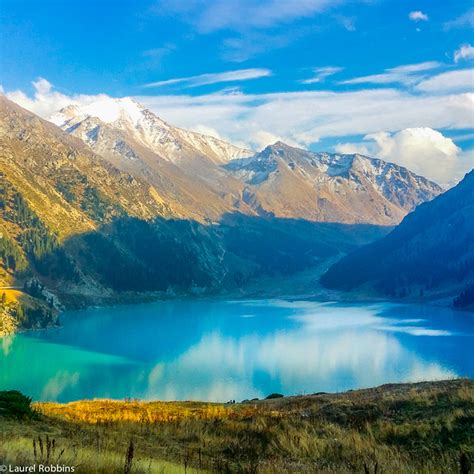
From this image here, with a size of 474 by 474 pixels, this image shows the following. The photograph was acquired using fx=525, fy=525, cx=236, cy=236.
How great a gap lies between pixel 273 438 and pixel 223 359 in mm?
103802

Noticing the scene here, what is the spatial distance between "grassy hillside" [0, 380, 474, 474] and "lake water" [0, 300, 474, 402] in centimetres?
5874

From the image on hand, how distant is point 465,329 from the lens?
178625 mm

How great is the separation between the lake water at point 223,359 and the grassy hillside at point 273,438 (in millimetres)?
58735

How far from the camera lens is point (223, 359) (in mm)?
A: 119500

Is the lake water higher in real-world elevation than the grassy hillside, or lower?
lower

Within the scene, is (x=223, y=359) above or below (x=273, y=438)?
below

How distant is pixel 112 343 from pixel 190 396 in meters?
71.2

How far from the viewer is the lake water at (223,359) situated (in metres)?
91.1

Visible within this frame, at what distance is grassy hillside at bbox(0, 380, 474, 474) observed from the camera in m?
11.7

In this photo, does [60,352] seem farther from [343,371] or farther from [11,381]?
[343,371]

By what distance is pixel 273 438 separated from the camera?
17938 millimetres

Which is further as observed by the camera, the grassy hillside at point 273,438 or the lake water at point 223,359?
the lake water at point 223,359

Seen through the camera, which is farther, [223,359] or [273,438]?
[223,359]

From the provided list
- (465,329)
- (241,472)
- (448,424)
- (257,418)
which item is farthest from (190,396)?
(465,329)
